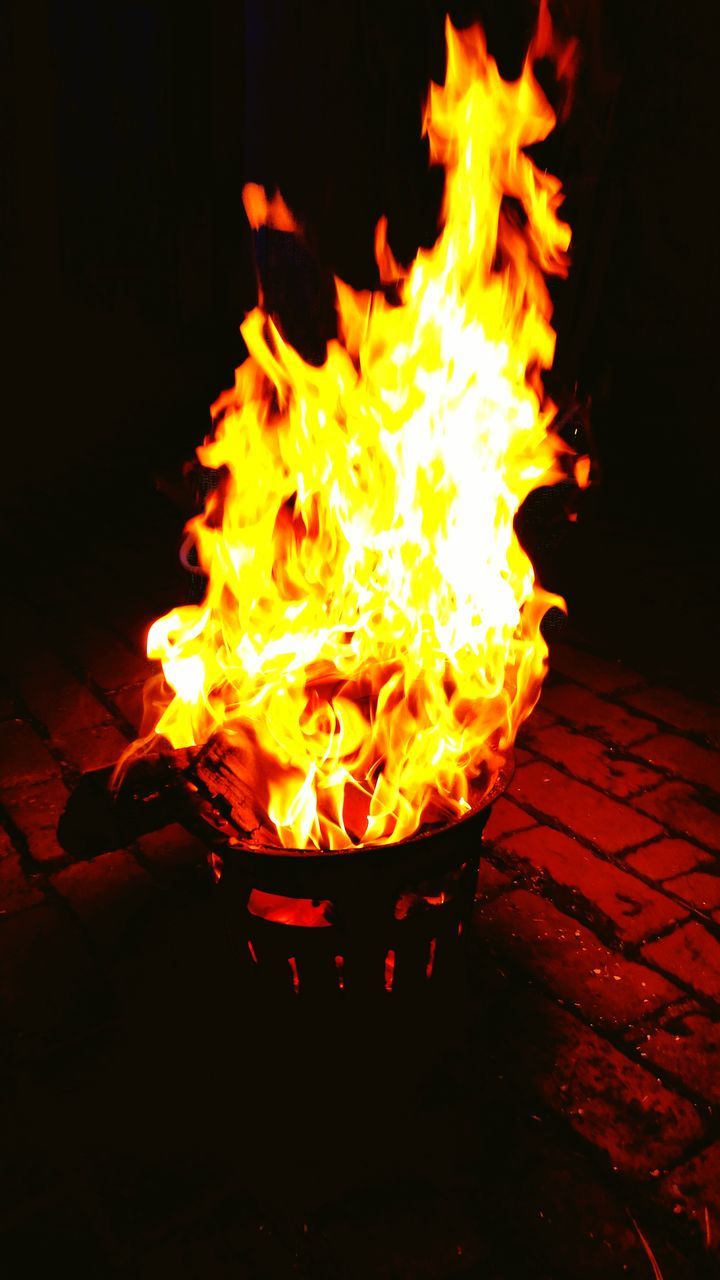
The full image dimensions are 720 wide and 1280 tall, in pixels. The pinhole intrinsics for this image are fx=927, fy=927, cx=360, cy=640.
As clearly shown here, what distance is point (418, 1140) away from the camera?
241 centimetres

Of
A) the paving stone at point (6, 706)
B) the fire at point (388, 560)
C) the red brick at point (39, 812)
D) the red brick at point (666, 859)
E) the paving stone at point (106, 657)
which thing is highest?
the fire at point (388, 560)

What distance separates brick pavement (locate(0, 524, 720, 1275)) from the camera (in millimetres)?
2486

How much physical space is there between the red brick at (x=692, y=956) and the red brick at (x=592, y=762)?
2.70 feet

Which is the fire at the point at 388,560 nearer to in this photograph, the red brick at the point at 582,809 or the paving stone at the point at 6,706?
the red brick at the point at 582,809

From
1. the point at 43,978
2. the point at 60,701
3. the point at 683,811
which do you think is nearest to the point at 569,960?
the point at 683,811

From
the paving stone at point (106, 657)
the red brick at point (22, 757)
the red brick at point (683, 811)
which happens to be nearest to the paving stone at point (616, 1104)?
the red brick at point (683, 811)

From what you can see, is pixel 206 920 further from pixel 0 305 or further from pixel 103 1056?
pixel 0 305

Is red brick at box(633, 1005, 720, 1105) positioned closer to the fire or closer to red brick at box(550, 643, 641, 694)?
the fire

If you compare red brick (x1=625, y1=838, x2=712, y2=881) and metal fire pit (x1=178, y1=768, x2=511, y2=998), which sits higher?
metal fire pit (x1=178, y1=768, x2=511, y2=998)

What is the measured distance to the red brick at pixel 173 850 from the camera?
3424 millimetres

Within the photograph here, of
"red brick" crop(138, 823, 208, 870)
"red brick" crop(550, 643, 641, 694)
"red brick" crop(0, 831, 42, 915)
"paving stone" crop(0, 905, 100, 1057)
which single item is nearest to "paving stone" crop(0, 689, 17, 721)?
"red brick" crop(0, 831, 42, 915)

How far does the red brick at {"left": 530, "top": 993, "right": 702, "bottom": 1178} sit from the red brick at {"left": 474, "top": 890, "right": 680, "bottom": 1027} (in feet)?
0.44

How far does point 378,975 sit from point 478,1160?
53 cm

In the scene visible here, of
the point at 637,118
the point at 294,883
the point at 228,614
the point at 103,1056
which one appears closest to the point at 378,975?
the point at 294,883
